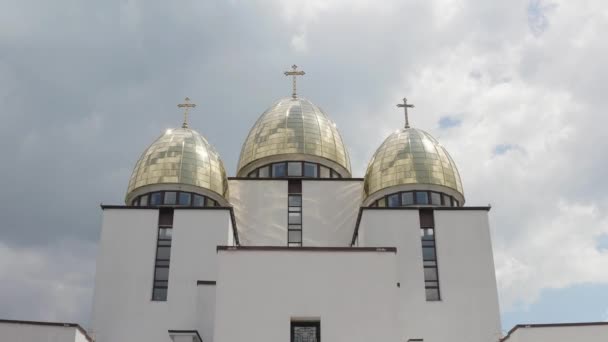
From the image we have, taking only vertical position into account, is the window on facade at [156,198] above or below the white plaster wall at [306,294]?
above

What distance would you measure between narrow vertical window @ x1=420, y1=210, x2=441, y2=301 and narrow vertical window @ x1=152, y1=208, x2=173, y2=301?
9.46 m

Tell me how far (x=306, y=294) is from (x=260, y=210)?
9468mm

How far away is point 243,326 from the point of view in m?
20.3

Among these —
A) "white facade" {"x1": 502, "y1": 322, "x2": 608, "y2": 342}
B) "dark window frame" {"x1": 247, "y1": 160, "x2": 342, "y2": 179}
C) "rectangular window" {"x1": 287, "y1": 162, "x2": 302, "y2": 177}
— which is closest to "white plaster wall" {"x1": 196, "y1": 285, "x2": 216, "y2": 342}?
"dark window frame" {"x1": 247, "y1": 160, "x2": 342, "y2": 179}

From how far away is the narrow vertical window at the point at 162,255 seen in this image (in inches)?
998

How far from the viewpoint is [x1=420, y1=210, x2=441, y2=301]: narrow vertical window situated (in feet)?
85.1

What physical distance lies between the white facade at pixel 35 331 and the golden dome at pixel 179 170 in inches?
335

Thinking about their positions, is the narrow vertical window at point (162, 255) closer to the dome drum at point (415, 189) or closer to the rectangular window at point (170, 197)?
the rectangular window at point (170, 197)

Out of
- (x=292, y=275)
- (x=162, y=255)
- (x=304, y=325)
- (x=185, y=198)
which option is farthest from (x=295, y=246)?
(x=185, y=198)

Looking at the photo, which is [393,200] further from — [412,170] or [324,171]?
[324,171]

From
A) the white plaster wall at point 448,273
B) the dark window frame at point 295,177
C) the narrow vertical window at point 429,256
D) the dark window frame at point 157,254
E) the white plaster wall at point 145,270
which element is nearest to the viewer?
the white plaster wall at point 145,270

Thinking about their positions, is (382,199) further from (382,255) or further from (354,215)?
(382,255)

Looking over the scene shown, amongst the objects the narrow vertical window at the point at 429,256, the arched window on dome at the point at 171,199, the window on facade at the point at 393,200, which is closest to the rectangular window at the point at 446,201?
the narrow vertical window at the point at 429,256

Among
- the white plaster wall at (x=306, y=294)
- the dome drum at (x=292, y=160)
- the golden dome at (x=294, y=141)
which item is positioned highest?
the golden dome at (x=294, y=141)
